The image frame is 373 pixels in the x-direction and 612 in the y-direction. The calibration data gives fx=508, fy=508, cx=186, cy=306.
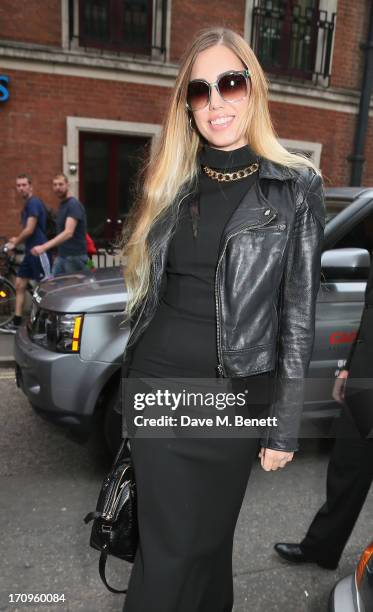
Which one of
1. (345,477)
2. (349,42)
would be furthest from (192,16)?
(345,477)

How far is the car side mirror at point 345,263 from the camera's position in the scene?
273cm

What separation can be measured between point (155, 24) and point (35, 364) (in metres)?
7.09

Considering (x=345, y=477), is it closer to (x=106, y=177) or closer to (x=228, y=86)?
(x=228, y=86)

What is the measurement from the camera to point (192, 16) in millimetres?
8250

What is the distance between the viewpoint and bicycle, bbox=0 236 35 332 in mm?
6965

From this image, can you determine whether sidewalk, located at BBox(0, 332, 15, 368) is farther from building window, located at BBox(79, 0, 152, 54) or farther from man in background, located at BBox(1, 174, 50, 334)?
building window, located at BBox(79, 0, 152, 54)

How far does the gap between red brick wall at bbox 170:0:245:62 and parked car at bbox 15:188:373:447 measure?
6267 mm

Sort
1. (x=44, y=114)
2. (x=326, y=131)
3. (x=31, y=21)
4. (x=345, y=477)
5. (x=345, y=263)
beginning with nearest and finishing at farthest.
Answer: (x=345, y=477), (x=345, y=263), (x=31, y=21), (x=44, y=114), (x=326, y=131)

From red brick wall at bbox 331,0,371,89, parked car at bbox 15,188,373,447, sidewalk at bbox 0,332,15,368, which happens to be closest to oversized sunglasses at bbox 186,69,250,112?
parked car at bbox 15,188,373,447

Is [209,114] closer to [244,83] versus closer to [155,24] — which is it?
[244,83]

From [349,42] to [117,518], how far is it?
33.1ft

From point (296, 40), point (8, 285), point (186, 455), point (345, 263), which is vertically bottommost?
point (8, 285)

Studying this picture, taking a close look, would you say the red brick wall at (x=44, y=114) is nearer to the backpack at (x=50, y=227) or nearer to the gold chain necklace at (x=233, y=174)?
the backpack at (x=50, y=227)

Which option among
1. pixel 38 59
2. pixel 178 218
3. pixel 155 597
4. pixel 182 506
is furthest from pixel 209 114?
pixel 38 59
